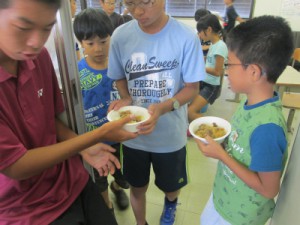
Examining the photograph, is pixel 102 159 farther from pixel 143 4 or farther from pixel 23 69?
pixel 143 4

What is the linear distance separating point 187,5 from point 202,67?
19.4ft

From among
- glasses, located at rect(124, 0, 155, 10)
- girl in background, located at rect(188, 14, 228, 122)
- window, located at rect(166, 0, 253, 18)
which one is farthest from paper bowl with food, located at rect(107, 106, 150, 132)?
window, located at rect(166, 0, 253, 18)

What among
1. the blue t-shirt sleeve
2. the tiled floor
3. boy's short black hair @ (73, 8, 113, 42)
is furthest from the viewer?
the tiled floor

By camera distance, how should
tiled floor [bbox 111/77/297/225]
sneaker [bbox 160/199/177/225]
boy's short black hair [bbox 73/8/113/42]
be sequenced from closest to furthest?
boy's short black hair [bbox 73/8/113/42] → sneaker [bbox 160/199/177/225] → tiled floor [bbox 111/77/297/225]

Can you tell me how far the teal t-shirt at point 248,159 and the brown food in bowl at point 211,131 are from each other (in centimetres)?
6

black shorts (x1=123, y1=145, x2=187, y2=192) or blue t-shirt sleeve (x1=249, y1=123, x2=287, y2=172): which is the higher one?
blue t-shirt sleeve (x1=249, y1=123, x2=287, y2=172)

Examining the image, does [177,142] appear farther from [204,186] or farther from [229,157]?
[204,186]

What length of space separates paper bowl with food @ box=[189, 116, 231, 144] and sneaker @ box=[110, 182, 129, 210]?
3.41 feet

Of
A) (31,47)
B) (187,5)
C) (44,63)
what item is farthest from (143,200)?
(187,5)

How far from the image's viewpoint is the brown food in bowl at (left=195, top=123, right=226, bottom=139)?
3.51ft

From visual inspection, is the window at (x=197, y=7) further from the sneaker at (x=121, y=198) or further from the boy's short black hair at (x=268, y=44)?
the boy's short black hair at (x=268, y=44)

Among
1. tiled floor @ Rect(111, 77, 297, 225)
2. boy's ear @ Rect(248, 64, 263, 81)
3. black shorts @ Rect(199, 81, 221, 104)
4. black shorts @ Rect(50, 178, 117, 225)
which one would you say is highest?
boy's ear @ Rect(248, 64, 263, 81)

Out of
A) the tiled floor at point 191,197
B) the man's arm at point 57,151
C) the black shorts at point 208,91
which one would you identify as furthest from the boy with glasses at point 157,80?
the black shorts at point 208,91

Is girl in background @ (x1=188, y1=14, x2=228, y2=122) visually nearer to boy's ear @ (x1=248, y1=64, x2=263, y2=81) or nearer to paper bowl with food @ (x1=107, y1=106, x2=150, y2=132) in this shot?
paper bowl with food @ (x1=107, y1=106, x2=150, y2=132)
